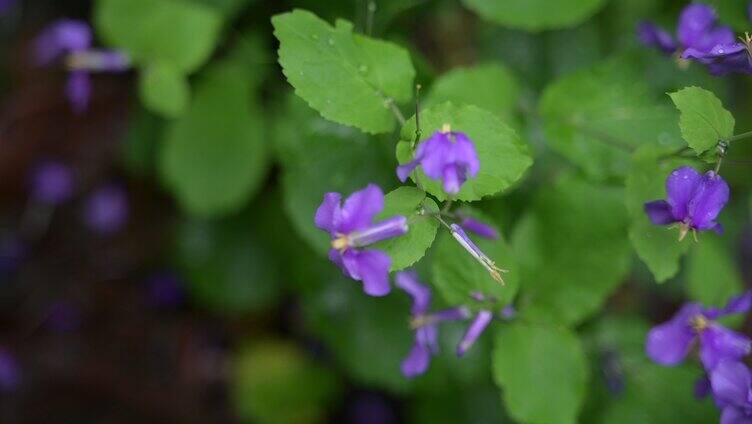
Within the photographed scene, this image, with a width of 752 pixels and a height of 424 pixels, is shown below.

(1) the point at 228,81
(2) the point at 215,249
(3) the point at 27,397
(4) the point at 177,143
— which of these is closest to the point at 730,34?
(1) the point at 228,81

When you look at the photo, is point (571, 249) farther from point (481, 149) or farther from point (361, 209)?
point (361, 209)

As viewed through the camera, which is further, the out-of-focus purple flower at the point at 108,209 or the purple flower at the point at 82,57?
the out-of-focus purple flower at the point at 108,209

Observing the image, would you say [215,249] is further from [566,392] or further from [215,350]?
[566,392]

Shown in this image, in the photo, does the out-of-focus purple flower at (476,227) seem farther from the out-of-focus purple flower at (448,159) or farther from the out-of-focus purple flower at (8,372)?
the out-of-focus purple flower at (8,372)

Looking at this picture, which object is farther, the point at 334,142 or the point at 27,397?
the point at 27,397

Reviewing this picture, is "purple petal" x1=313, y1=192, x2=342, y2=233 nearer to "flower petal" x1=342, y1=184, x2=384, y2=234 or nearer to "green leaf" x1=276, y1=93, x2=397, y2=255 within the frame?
"flower petal" x1=342, y1=184, x2=384, y2=234

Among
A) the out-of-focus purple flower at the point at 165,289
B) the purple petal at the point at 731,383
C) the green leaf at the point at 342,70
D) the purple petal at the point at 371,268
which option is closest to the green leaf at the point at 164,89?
the green leaf at the point at 342,70

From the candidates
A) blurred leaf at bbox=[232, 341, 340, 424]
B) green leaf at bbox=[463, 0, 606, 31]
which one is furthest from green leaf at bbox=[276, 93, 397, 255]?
blurred leaf at bbox=[232, 341, 340, 424]
